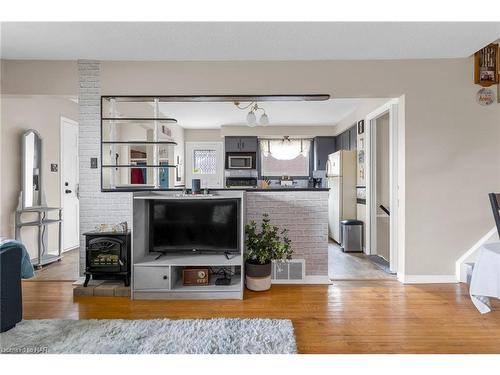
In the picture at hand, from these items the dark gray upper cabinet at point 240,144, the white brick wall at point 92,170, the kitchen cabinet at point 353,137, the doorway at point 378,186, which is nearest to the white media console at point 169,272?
the white brick wall at point 92,170

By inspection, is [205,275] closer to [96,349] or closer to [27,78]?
[96,349]

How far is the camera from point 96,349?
1974mm

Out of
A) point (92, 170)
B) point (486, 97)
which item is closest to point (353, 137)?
point (486, 97)

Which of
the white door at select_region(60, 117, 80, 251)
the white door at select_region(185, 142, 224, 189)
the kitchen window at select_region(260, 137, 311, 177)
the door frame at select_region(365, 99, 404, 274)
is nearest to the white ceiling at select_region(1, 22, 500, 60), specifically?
the door frame at select_region(365, 99, 404, 274)

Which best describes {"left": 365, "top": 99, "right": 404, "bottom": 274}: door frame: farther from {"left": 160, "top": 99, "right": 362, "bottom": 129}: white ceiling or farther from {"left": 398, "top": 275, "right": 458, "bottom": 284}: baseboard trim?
{"left": 160, "top": 99, "right": 362, "bottom": 129}: white ceiling

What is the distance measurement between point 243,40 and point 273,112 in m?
2.67

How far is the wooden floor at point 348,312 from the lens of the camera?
6.85 feet

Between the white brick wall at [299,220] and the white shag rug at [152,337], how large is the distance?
43.1 inches

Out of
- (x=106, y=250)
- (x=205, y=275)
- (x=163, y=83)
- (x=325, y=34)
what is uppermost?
(x=325, y=34)

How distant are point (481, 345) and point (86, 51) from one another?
13.9 feet

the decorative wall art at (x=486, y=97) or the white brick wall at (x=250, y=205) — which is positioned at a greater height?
the decorative wall art at (x=486, y=97)

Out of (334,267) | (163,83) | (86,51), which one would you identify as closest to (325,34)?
(163,83)

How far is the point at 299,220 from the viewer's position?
3334 mm

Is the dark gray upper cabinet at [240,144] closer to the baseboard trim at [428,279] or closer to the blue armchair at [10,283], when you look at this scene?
the baseboard trim at [428,279]
